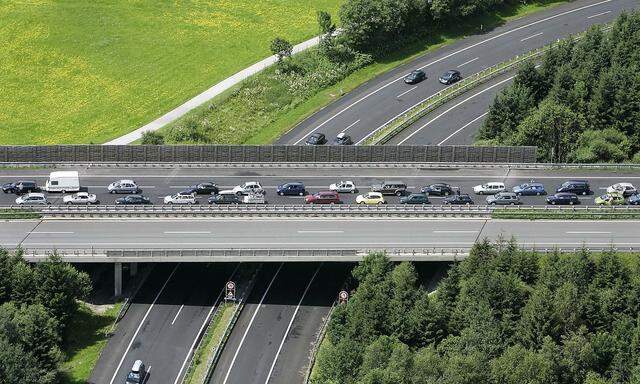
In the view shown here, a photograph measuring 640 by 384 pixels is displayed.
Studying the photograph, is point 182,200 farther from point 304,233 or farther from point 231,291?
point 231,291

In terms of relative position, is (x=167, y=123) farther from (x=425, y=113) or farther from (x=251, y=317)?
(x=251, y=317)

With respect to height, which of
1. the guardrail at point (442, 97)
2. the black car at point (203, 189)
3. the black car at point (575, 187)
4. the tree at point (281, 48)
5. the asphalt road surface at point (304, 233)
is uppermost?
the tree at point (281, 48)

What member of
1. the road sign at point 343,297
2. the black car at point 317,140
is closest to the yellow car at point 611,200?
the road sign at point 343,297

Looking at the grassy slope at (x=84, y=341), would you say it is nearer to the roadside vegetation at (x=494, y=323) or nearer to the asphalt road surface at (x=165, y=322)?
the asphalt road surface at (x=165, y=322)

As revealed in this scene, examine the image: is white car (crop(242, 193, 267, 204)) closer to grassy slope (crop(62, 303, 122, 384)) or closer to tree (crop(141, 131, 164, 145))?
grassy slope (crop(62, 303, 122, 384))

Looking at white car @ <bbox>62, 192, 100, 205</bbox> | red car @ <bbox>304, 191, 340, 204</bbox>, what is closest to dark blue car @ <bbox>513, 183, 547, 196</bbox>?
red car @ <bbox>304, 191, 340, 204</bbox>

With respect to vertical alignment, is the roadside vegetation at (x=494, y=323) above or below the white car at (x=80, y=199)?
below

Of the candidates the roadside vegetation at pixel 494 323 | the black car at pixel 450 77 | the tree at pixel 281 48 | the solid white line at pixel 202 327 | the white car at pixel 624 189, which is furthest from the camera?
the tree at pixel 281 48
